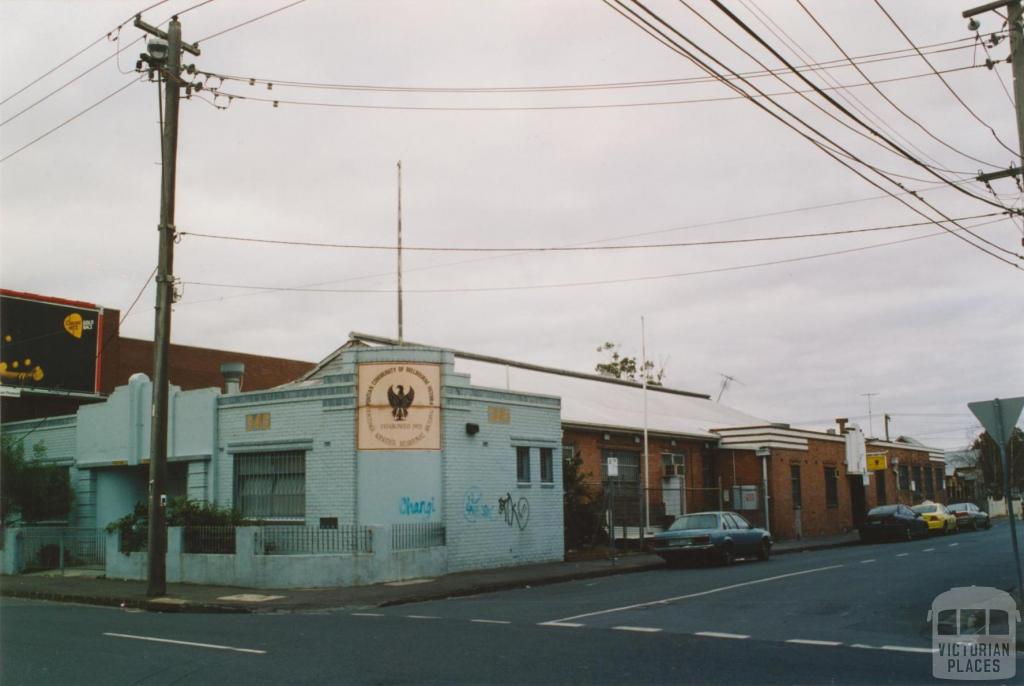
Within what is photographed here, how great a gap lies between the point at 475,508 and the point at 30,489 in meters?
13.5

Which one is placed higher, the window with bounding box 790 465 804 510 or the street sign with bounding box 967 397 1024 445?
the street sign with bounding box 967 397 1024 445

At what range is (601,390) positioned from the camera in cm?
3862

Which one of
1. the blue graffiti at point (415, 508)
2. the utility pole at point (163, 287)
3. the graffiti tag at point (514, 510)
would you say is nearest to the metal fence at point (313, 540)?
the blue graffiti at point (415, 508)

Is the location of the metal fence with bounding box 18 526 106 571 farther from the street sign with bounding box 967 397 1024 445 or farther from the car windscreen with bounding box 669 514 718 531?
the street sign with bounding box 967 397 1024 445

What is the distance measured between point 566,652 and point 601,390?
28145mm

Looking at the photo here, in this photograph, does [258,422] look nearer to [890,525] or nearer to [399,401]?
[399,401]

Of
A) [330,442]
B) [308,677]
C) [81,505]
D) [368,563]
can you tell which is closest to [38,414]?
[81,505]

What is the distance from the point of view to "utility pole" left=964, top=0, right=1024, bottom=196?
51.7 feet

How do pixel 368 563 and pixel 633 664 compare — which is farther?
pixel 368 563

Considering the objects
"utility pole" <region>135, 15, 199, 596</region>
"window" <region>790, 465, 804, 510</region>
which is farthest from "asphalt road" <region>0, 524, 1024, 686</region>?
"window" <region>790, 465, 804, 510</region>

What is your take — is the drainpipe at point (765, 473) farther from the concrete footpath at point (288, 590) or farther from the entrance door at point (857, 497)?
the concrete footpath at point (288, 590)

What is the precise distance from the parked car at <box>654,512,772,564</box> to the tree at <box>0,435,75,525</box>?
17577 millimetres

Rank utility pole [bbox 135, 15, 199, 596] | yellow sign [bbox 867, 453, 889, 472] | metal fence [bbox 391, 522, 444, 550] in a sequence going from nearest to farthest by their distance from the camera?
1. utility pole [bbox 135, 15, 199, 596]
2. metal fence [bbox 391, 522, 444, 550]
3. yellow sign [bbox 867, 453, 889, 472]

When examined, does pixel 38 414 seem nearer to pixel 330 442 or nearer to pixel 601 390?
pixel 330 442
